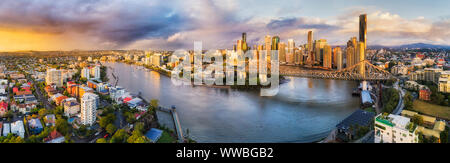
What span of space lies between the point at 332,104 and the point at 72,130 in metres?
4.97

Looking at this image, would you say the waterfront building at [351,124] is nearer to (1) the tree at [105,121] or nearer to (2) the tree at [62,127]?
(1) the tree at [105,121]

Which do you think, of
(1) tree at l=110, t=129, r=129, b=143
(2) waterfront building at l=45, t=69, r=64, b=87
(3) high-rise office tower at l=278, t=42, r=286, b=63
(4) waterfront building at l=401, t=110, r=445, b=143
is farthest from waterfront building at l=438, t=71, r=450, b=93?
(3) high-rise office tower at l=278, t=42, r=286, b=63

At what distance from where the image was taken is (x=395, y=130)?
233cm

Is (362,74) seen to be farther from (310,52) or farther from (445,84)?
(310,52)

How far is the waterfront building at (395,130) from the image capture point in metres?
2.24

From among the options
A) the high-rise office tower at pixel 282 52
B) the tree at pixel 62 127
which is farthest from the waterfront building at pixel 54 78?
the high-rise office tower at pixel 282 52

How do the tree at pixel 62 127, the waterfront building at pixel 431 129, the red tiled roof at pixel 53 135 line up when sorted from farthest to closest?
1. the tree at pixel 62 127
2. the red tiled roof at pixel 53 135
3. the waterfront building at pixel 431 129

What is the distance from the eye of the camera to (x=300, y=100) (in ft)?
18.0

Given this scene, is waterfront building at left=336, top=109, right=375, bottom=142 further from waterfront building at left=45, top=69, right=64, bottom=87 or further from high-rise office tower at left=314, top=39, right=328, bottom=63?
high-rise office tower at left=314, top=39, right=328, bottom=63

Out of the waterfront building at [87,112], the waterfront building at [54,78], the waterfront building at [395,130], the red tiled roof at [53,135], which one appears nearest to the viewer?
the waterfront building at [395,130]

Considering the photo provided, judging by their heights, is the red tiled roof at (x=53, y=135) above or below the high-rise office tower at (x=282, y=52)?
below

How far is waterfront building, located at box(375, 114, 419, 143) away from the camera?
88.1 inches
